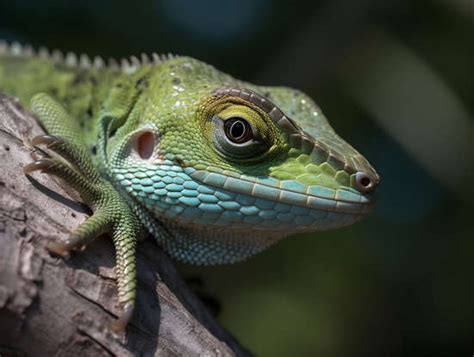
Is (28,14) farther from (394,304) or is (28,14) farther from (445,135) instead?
(394,304)

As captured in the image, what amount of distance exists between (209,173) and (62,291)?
1.11m

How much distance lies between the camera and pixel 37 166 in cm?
334

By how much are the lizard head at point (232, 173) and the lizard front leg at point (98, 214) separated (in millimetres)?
233

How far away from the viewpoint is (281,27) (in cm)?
991

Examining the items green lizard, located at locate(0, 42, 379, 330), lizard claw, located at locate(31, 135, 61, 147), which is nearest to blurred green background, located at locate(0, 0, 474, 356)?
green lizard, located at locate(0, 42, 379, 330)

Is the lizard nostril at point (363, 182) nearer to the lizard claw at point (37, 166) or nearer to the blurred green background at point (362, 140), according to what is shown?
the lizard claw at point (37, 166)

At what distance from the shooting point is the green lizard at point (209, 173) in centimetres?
376

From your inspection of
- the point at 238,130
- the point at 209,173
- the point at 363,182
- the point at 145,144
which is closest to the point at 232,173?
the point at 209,173

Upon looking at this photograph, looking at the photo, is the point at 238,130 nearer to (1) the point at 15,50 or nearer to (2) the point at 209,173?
(2) the point at 209,173

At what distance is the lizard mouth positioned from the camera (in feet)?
12.3

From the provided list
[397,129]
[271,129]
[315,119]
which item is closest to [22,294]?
[271,129]

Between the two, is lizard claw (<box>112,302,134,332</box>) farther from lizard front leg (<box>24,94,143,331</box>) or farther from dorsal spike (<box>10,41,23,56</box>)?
dorsal spike (<box>10,41,23,56</box>)

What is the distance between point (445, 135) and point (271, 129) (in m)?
5.67

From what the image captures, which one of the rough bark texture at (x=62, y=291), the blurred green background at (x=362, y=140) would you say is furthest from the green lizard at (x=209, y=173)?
the blurred green background at (x=362, y=140)
